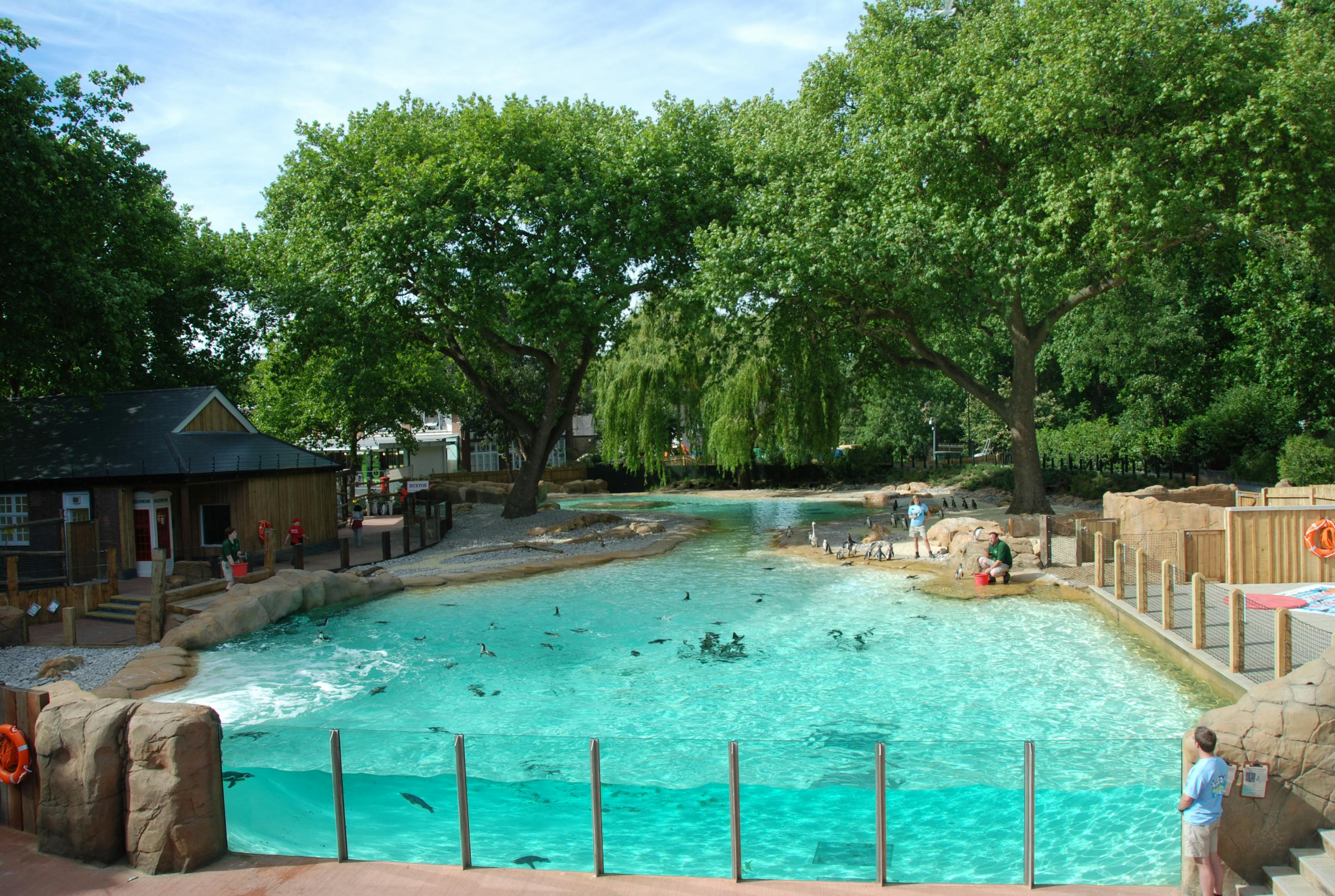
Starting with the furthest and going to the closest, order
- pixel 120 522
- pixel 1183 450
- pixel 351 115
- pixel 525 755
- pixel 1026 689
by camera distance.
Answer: pixel 1183 450, pixel 351 115, pixel 120 522, pixel 1026 689, pixel 525 755

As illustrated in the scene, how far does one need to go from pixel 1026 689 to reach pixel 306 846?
944 cm

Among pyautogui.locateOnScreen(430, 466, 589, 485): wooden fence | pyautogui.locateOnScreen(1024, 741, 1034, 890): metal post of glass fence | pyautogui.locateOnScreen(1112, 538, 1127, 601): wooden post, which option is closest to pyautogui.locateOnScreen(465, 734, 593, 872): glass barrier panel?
pyautogui.locateOnScreen(1024, 741, 1034, 890): metal post of glass fence

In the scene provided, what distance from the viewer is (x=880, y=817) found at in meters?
6.85

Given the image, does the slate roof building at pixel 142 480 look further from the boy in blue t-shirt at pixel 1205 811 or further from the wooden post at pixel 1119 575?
the wooden post at pixel 1119 575

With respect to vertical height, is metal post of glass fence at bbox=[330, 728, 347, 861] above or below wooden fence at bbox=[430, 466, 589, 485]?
below

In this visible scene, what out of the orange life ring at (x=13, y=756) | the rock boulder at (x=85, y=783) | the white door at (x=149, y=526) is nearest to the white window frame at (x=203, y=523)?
the white door at (x=149, y=526)

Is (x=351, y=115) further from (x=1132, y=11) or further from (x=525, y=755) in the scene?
(x=525, y=755)

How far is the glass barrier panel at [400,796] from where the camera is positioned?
23.2ft

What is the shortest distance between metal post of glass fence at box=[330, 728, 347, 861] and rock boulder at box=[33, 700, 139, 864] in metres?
1.93

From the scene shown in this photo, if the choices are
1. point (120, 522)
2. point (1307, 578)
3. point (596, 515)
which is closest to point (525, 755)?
point (1307, 578)

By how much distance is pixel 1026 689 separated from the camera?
1237 centimetres

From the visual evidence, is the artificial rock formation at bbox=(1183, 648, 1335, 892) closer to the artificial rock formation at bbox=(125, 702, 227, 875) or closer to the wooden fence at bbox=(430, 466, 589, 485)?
the artificial rock formation at bbox=(125, 702, 227, 875)

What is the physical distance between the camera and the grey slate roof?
67.9 ft

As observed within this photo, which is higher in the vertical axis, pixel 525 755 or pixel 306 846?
pixel 525 755
